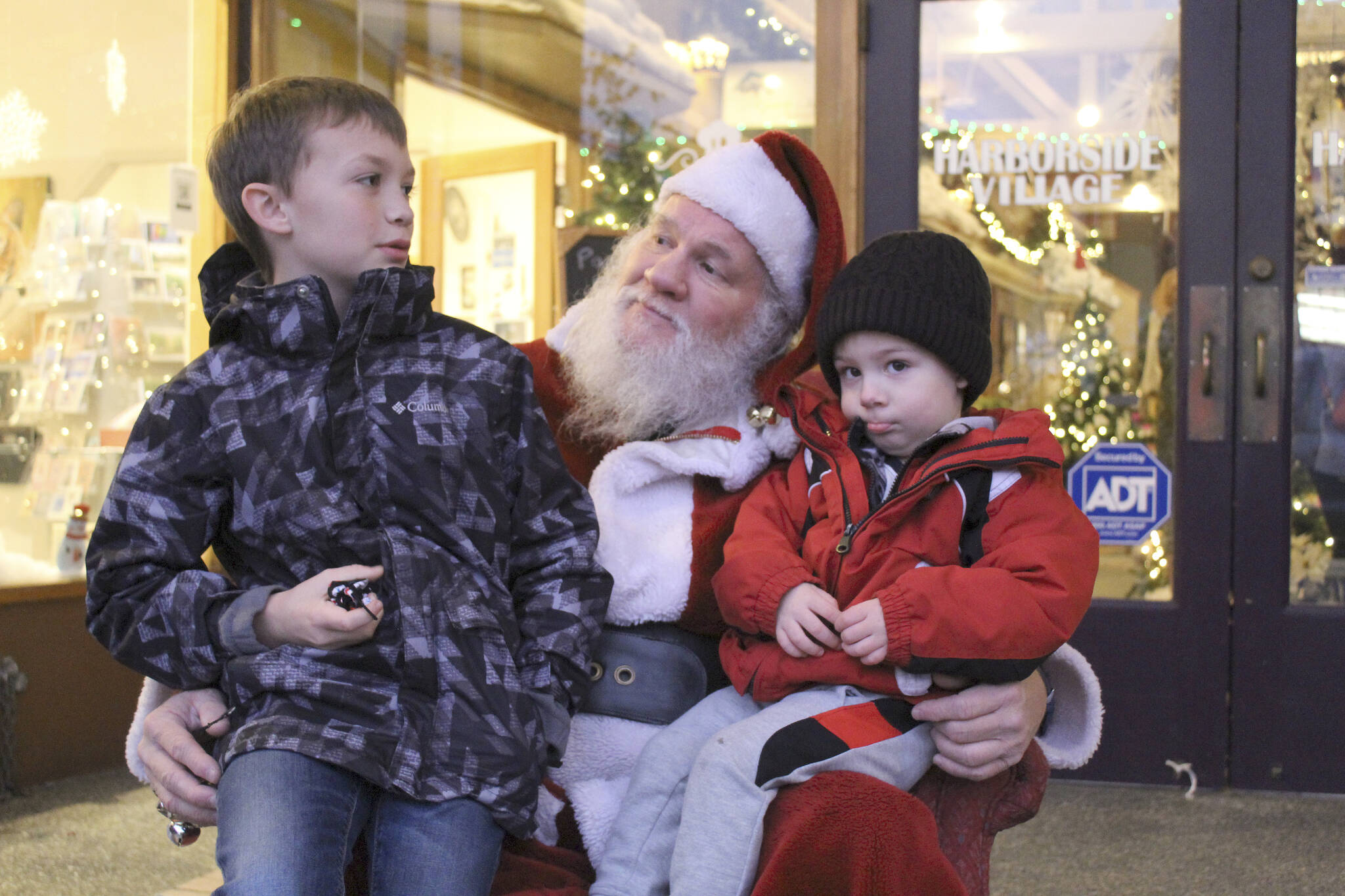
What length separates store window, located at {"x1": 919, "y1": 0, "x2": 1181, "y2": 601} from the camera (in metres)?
3.73

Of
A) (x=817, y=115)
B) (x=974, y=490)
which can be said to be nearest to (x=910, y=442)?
(x=974, y=490)

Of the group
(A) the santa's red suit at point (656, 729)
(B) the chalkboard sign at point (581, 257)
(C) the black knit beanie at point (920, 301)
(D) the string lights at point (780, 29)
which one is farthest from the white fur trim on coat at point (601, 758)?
(D) the string lights at point (780, 29)

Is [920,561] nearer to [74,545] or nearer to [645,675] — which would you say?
[645,675]

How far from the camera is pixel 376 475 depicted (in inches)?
60.6

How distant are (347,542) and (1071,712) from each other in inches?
41.4

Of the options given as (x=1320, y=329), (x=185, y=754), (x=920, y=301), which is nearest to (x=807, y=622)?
(x=920, y=301)

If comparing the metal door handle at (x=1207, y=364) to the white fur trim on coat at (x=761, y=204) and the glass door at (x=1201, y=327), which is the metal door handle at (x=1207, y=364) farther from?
the white fur trim on coat at (x=761, y=204)

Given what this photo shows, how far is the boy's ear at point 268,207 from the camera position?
1657 mm

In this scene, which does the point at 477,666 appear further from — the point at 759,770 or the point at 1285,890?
the point at 1285,890

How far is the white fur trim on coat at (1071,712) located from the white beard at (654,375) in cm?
67

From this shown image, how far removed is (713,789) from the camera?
1.47 meters

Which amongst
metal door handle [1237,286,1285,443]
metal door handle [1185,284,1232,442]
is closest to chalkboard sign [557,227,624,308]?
metal door handle [1185,284,1232,442]

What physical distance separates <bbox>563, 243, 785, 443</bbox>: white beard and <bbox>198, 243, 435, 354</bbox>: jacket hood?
1.54ft

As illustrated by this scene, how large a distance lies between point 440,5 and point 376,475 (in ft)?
11.5
